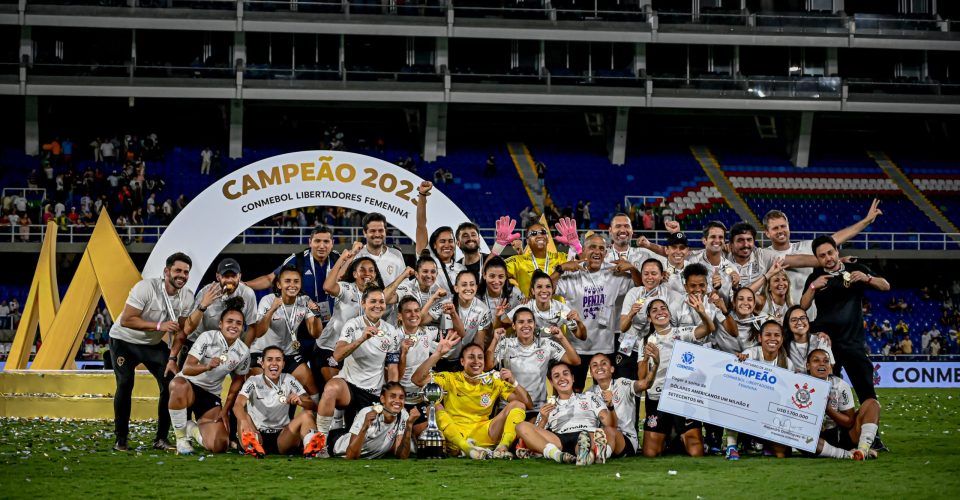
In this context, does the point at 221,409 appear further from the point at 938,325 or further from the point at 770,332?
the point at 938,325

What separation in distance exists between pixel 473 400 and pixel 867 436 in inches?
149

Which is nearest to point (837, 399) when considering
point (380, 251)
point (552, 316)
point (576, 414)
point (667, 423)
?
point (667, 423)

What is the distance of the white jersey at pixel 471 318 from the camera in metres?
11.5

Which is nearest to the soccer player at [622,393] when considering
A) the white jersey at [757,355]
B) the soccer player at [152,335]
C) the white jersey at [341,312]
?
the white jersey at [757,355]

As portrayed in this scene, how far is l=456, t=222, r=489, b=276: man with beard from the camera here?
1202cm

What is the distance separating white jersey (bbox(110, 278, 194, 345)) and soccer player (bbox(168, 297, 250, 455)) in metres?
0.66

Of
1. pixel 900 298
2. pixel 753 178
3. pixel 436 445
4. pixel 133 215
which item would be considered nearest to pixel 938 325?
pixel 900 298

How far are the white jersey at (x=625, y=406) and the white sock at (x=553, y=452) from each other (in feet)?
2.68

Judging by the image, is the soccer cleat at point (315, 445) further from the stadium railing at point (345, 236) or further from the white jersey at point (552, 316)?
the stadium railing at point (345, 236)

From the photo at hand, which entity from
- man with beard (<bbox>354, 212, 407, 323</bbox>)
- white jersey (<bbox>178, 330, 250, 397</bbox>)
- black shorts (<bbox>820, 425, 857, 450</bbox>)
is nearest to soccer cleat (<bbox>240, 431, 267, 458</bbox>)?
white jersey (<bbox>178, 330, 250, 397</bbox>)

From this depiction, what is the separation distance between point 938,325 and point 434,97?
17.7 metres

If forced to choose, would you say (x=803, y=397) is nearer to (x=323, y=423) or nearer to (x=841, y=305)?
(x=841, y=305)

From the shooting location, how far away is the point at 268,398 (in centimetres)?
1116

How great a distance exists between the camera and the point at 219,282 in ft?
37.7
